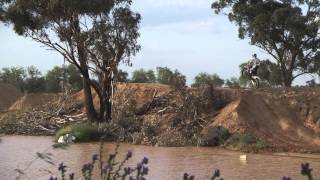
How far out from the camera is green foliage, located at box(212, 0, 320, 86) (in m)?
36.2

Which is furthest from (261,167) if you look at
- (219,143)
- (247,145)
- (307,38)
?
(307,38)

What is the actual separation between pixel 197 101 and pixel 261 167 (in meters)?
9.88

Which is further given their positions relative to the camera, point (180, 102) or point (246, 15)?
point (246, 15)

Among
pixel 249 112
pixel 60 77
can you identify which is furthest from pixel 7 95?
pixel 249 112

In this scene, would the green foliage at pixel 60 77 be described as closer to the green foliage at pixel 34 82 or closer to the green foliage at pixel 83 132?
the green foliage at pixel 34 82

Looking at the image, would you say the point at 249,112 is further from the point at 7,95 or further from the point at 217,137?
the point at 7,95

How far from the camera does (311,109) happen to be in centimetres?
2350

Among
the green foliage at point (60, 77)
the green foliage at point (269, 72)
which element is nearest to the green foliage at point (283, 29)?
the green foliage at point (269, 72)

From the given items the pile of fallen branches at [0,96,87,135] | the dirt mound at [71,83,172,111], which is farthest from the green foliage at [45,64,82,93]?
the dirt mound at [71,83,172,111]

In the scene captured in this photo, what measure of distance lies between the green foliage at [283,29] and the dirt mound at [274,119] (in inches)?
469

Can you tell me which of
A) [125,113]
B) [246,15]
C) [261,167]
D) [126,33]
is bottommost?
[261,167]

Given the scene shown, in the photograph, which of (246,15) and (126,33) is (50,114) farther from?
(246,15)

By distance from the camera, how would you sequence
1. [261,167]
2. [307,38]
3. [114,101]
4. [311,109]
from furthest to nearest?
[307,38] < [114,101] < [311,109] < [261,167]

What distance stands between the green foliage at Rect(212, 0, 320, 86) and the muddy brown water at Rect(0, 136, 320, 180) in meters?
17.3
